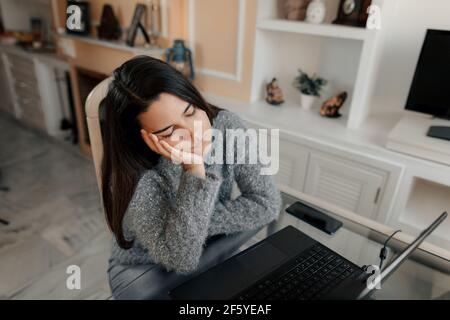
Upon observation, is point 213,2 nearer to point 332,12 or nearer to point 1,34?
point 332,12

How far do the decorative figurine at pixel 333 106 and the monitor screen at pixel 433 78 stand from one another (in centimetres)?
33

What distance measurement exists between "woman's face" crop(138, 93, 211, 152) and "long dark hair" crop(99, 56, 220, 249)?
1cm

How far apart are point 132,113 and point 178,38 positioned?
1498 mm

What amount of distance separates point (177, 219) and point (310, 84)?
135cm

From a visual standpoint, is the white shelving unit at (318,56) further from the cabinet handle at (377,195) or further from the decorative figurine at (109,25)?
Answer: the decorative figurine at (109,25)

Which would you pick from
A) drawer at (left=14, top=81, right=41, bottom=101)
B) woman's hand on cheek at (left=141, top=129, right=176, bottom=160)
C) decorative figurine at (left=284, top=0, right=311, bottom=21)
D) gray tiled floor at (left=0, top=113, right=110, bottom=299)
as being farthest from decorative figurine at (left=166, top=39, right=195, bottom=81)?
drawer at (left=14, top=81, right=41, bottom=101)

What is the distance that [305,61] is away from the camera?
1.89m

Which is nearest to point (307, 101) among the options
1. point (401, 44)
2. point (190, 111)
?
point (401, 44)

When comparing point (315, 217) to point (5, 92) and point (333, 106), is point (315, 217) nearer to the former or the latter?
point (333, 106)

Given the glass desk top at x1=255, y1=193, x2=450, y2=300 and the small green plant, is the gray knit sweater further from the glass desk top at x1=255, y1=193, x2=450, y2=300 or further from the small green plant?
the small green plant

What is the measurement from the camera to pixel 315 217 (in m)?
0.97

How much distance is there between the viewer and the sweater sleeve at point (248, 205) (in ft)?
2.96

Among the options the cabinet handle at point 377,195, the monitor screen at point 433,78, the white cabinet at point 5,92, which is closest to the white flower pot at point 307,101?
the monitor screen at point 433,78
